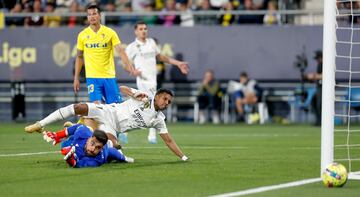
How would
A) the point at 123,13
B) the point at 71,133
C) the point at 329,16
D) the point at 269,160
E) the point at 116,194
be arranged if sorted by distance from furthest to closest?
the point at 123,13
the point at 269,160
the point at 71,133
the point at 329,16
the point at 116,194

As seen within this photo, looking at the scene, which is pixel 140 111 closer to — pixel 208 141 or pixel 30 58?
pixel 208 141

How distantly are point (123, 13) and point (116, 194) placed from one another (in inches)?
865

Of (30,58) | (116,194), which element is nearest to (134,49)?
(116,194)

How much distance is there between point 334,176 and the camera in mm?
10922

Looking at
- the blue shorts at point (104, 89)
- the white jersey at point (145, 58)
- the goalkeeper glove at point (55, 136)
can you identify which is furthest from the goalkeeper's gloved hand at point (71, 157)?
the white jersey at point (145, 58)

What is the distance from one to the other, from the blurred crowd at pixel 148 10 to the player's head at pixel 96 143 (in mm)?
18630

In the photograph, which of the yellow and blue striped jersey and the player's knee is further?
the yellow and blue striped jersey

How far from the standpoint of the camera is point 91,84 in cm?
1750

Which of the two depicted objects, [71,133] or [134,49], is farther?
[134,49]

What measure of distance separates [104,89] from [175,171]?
16.5 feet

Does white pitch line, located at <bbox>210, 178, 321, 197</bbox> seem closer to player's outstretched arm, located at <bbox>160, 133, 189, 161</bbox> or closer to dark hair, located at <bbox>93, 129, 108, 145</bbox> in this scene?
dark hair, located at <bbox>93, 129, 108, 145</bbox>

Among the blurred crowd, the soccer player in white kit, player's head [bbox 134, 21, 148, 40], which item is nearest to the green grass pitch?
the soccer player in white kit

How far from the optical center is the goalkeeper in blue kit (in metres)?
13.0

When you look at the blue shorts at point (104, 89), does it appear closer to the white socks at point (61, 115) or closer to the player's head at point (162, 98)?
the white socks at point (61, 115)
